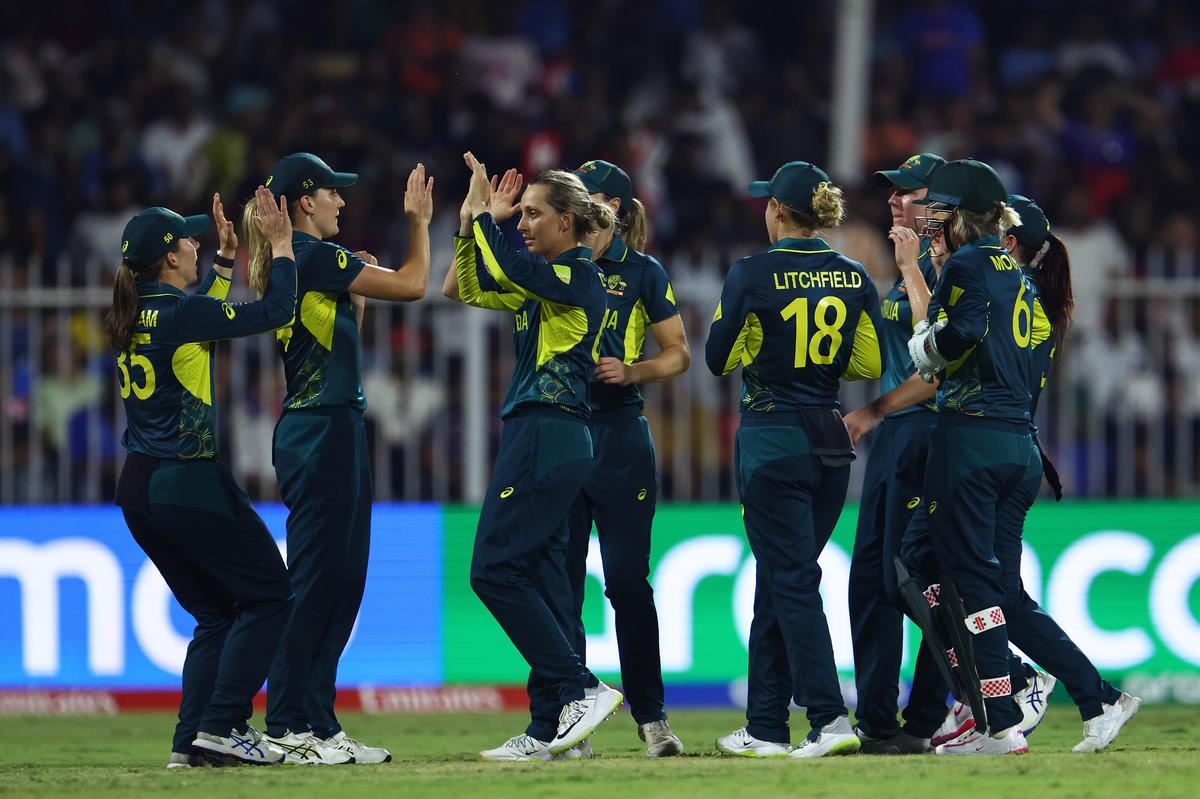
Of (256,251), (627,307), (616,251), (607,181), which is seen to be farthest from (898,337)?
(256,251)

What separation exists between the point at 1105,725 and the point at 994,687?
769 millimetres

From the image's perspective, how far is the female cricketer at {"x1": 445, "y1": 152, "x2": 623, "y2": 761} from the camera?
8023 millimetres

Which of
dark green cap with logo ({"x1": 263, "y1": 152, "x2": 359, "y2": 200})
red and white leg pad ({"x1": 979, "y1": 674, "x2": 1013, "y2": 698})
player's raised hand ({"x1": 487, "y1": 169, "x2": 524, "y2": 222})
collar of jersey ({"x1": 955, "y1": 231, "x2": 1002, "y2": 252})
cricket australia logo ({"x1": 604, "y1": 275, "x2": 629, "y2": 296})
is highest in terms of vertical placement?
dark green cap with logo ({"x1": 263, "y1": 152, "x2": 359, "y2": 200})

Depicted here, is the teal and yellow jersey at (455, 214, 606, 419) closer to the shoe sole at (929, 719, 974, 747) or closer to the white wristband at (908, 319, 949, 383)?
the white wristband at (908, 319, 949, 383)

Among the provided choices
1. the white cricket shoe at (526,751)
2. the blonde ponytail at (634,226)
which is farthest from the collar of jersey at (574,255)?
the white cricket shoe at (526,751)

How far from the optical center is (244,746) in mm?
8125

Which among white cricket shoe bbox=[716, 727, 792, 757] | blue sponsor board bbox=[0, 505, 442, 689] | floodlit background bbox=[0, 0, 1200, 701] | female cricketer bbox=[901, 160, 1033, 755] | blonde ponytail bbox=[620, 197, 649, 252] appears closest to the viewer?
female cricketer bbox=[901, 160, 1033, 755]

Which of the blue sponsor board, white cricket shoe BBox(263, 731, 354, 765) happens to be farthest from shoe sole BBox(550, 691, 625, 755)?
the blue sponsor board

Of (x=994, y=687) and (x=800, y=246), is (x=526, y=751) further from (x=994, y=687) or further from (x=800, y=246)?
(x=800, y=246)

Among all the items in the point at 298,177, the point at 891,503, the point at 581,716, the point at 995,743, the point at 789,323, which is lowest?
the point at 995,743

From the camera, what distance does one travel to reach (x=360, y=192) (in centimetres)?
1474

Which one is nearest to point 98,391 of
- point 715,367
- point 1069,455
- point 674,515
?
point 674,515

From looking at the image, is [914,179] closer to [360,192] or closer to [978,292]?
[978,292]

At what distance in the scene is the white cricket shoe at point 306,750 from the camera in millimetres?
8250
